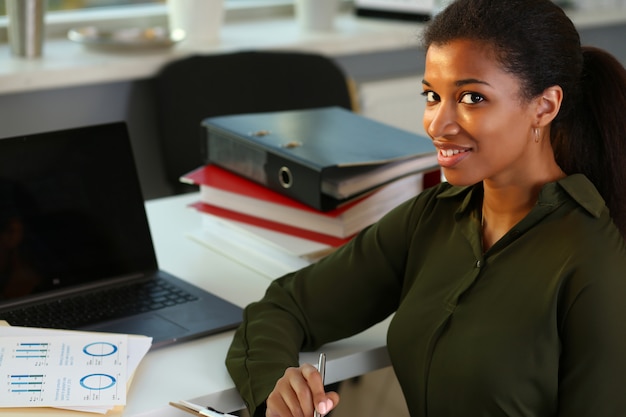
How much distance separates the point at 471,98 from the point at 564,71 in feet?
0.35

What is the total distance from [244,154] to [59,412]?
2.17 ft

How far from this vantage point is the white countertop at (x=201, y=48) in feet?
8.26

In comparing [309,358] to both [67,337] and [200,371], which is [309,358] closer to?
[200,371]

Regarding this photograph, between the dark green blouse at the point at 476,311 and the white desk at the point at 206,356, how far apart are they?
27 millimetres

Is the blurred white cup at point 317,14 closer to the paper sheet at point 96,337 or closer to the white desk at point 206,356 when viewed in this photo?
the white desk at point 206,356

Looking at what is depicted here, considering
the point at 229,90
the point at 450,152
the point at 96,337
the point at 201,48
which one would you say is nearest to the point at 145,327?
the point at 96,337

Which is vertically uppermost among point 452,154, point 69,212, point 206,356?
point 452,154

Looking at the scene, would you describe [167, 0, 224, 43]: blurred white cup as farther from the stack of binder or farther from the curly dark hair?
the curly dark hair

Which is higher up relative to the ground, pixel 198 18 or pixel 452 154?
pixel 452 154

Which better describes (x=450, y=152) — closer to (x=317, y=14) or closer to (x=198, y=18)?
(x=198, y=18)

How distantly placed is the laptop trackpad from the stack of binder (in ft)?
1.09

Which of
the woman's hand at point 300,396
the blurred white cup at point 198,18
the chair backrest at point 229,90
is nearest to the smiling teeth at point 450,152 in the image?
the woman's hand at point 300,396

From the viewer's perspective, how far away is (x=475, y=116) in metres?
1.14

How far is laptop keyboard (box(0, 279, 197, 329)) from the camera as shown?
138 centimetres
